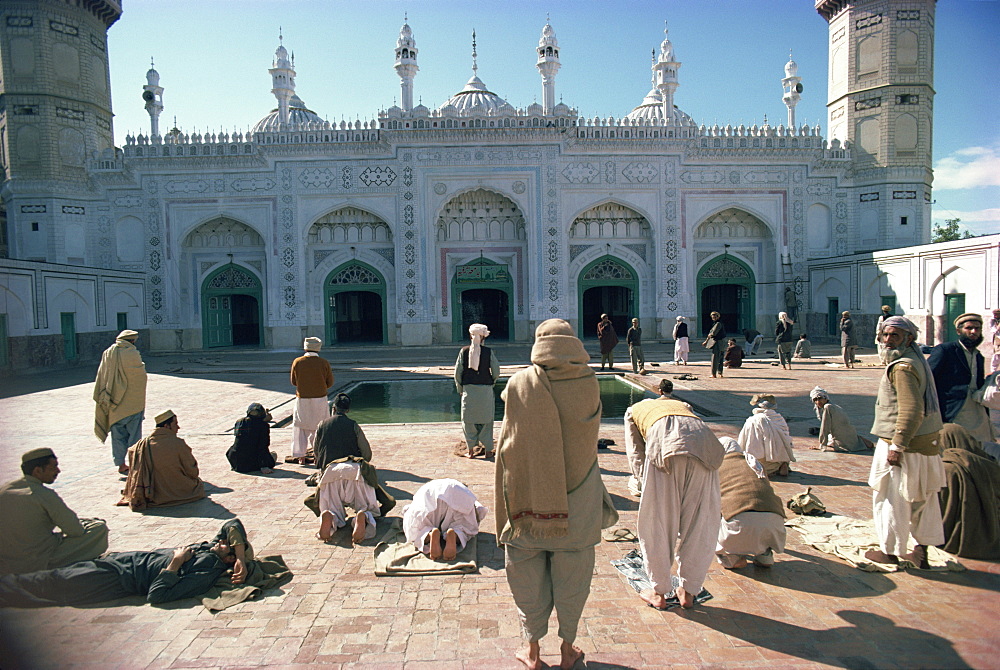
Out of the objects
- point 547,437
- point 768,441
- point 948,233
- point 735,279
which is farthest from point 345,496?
point 948,233

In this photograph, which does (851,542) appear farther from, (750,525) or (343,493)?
(343,493)

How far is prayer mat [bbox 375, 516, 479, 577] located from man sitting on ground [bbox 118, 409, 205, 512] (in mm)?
1983

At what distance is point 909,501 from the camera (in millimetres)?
3527

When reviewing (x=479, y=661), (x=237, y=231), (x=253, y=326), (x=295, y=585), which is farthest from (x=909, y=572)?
(x=253, y=326)

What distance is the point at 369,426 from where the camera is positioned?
7.71 metres

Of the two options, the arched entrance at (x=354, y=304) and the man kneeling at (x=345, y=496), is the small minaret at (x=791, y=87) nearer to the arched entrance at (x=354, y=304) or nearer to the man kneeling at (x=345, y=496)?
the arched entrance at (x=354, y=304)

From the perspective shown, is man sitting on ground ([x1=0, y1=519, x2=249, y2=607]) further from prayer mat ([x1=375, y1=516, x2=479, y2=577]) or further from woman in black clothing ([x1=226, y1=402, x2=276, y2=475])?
woman in black clothing ([x1=226, y1=402, x2=276, y2=475])

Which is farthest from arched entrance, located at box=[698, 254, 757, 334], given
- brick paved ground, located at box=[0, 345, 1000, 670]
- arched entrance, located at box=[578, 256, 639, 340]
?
brick paved ground, located at box=[0, 345, 1000, 670]

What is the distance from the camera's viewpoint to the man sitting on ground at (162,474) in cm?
470

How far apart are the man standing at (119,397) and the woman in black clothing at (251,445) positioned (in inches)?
42.9

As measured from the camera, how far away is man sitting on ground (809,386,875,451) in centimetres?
618

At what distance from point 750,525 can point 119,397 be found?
18.9 ft

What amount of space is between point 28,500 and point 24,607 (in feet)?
1.80

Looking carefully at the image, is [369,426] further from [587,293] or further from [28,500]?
[587,293]
